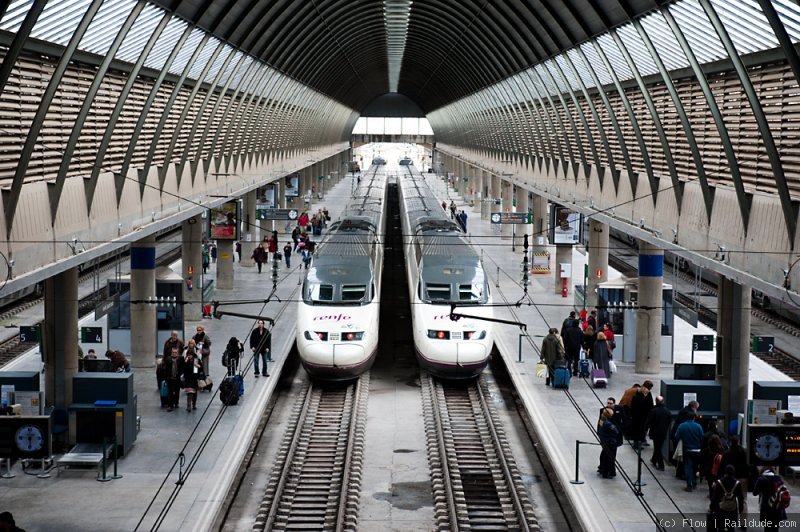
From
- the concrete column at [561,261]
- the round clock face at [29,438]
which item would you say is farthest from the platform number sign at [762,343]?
the concrete column at [561,261]

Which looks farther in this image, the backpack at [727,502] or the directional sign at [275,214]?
the directional sign at [275,214]

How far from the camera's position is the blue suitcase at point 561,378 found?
25.6m

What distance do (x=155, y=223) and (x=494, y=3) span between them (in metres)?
14.5

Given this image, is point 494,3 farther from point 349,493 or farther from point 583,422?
point 349,493

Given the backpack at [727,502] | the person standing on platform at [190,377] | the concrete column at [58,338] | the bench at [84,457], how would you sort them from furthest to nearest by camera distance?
the person standing on platform at [190,377]
the concrete column at [58,338]
the bench at [84,457]
the backpack at [727,502]

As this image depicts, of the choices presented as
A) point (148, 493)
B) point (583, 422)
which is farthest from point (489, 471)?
point (148, 493)

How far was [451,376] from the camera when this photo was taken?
27000 mm

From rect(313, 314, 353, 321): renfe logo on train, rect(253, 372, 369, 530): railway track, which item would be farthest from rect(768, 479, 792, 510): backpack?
rect(313, 314, 353, 321): renfe logo on train

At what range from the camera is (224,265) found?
41688 mm

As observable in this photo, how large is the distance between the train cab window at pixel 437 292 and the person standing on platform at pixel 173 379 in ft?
22.0

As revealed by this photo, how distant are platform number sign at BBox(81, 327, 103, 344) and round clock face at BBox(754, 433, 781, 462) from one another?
17212mm

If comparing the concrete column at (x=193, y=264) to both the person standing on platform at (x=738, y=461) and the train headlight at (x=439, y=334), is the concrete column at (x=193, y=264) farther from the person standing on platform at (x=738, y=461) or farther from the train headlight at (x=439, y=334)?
the person standing on platform at (x=738, y=461)

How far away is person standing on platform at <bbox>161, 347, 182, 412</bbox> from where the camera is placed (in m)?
23.5

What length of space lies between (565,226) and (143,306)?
51.1 feet
